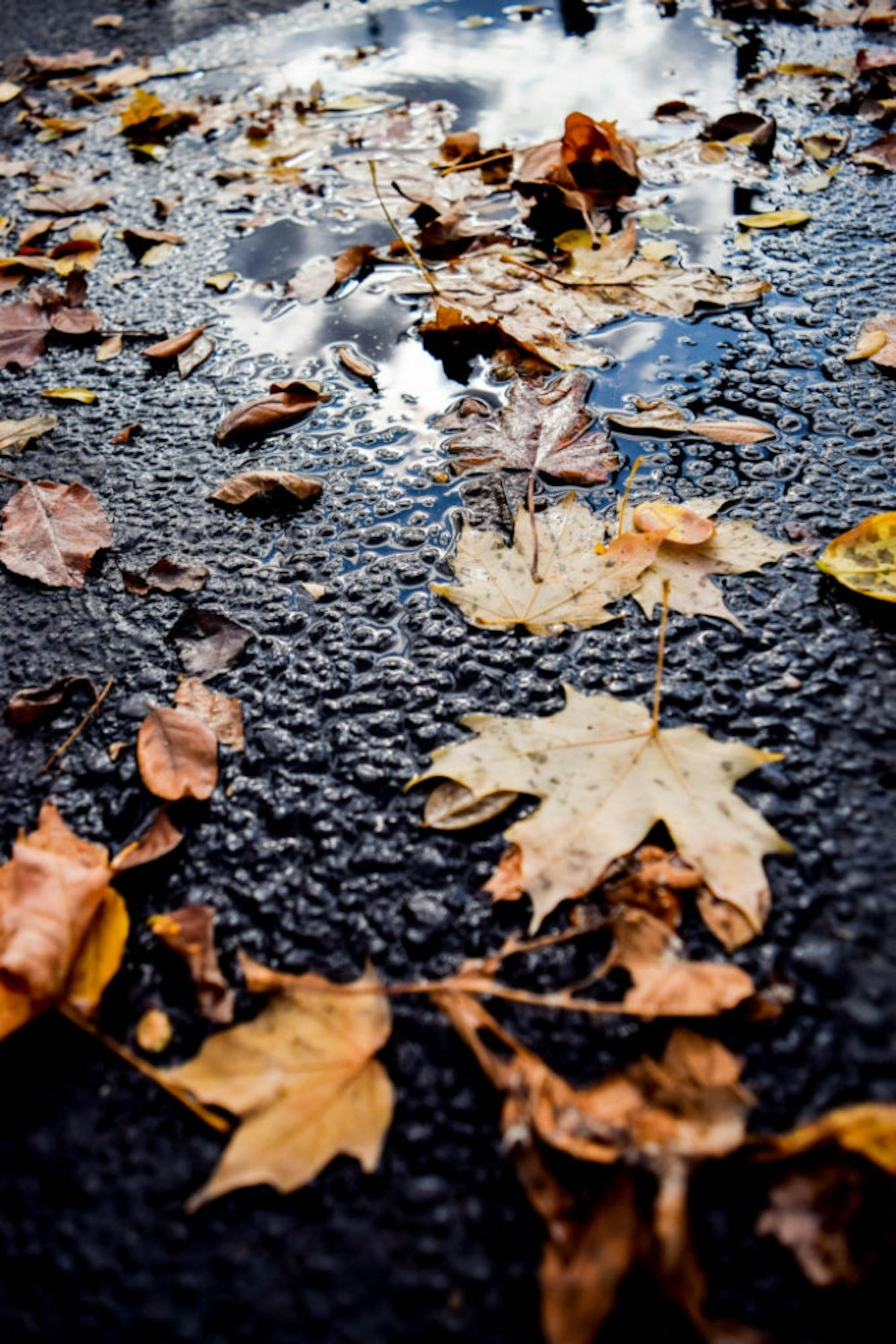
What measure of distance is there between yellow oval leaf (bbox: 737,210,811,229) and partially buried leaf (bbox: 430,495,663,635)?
1138 millimetres

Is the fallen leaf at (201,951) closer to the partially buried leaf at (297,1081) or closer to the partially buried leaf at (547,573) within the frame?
the partially buried leaf at (297,1081)

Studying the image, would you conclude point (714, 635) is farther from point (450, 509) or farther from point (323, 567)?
point (323, 567)

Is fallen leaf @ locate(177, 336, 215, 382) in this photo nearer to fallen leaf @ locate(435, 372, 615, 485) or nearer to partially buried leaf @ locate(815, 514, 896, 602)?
fallen leaf @ locate(435, 372, 615, 485)

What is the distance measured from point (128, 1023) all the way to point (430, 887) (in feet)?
1.16

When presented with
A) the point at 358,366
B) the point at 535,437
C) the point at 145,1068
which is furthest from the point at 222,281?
the point at 145,1068

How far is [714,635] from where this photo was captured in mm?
1146

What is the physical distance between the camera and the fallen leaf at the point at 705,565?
Answer: 119cm

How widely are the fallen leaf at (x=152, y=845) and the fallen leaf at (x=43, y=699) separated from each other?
273 mm

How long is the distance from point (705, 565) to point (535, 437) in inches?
16.2

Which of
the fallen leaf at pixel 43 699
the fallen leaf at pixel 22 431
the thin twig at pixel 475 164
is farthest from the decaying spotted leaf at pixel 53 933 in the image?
the thin twig at pixel 475 164

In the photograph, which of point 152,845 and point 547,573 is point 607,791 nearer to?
point 547,573

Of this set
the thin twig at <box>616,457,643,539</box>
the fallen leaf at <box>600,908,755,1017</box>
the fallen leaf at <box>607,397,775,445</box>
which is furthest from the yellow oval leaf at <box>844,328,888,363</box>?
the fallen leaf at <box>600,908,755,1017</box>

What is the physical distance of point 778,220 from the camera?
1.92 meters

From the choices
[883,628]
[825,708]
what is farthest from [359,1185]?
[883,628]
